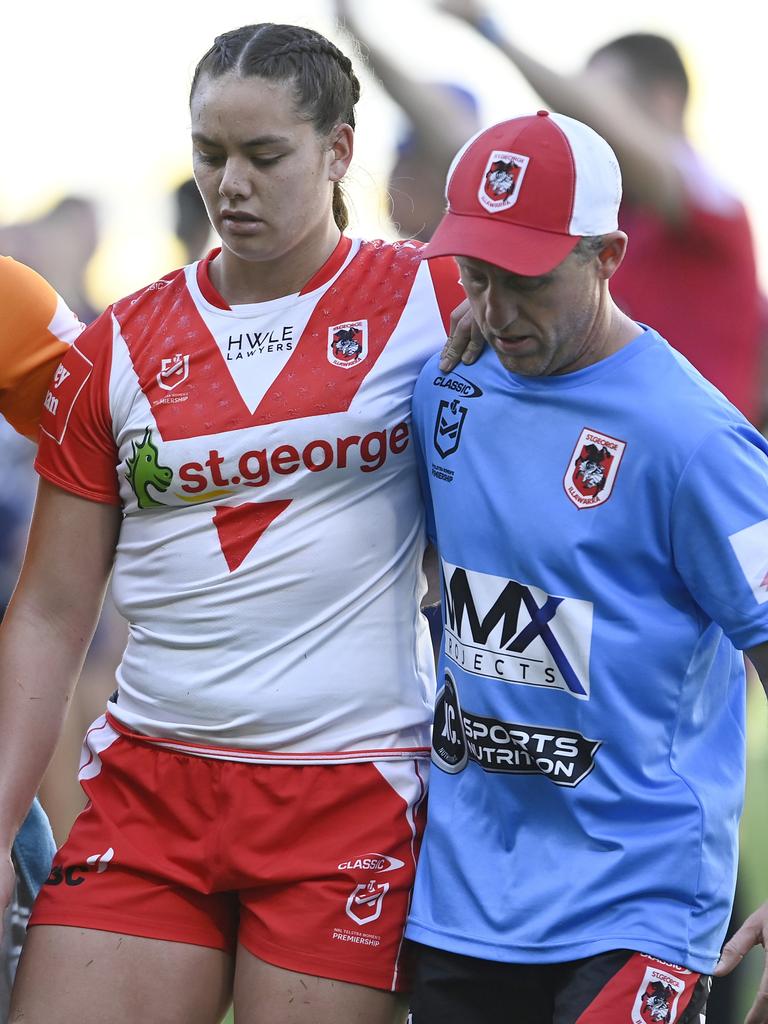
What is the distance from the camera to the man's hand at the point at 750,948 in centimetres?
188

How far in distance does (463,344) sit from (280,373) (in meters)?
0.27

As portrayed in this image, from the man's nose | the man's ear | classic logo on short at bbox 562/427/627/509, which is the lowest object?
classic logo on short at bbox 562/427/627/509

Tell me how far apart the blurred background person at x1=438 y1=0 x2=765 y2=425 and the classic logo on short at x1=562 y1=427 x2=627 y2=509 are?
1703 mm

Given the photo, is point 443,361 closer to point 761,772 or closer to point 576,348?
point 576,348

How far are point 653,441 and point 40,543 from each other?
988 millimetres

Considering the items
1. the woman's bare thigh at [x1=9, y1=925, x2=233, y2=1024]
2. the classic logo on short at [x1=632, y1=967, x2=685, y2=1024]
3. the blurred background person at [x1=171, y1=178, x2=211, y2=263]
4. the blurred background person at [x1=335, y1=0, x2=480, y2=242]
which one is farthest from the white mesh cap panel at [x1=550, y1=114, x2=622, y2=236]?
the blurred background person at [x1=171, y1=178, x2=211, y2=263]

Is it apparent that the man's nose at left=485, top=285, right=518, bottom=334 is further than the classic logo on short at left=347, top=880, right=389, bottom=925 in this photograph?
No

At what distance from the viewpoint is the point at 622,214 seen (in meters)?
3.72

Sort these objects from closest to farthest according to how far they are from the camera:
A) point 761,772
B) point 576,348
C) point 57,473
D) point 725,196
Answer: point 576,348 → point 57,473 → point 725,196 → point 761,772

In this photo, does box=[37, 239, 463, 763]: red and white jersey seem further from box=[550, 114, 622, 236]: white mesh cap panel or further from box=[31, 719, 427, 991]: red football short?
box=[550, 114, 622, 236]: white mesh cap panel

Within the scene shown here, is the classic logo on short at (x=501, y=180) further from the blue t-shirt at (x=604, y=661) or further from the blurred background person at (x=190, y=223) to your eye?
the blurred background person at (x=190, y=223)

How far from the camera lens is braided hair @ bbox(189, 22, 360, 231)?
222 cm

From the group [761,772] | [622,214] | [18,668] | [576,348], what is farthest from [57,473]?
[761,772]

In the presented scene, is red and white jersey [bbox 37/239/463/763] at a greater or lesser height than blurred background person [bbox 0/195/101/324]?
greater
